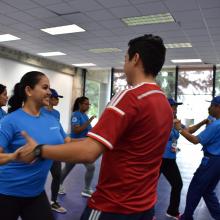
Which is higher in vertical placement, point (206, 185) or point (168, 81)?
point (168, 81)

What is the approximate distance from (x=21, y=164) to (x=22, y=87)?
0.53 m

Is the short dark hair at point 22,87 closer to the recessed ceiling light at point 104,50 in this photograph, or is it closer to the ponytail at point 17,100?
the ponytail at point 17,100

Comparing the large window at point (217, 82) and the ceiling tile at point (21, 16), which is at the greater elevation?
the ceiling tile at point (21, 16)

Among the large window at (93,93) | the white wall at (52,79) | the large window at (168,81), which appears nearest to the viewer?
the white wall at (52,79)

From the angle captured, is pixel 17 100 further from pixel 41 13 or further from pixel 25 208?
pixel 41 13

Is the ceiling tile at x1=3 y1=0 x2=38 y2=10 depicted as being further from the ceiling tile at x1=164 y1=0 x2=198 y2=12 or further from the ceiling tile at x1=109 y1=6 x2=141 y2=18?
the ceiling tile at x1=164 y1=0 x2=198 y2=12

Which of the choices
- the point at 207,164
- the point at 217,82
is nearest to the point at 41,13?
the point at 207,164

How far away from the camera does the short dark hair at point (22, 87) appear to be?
1956mm

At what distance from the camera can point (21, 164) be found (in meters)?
1.74

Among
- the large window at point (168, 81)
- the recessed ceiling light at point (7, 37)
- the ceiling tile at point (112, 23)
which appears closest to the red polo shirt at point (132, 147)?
the ceiling tile at point (112, 23)

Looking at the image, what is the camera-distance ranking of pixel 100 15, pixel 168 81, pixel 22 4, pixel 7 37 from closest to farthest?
pixel 22 4 → pixel 100 15 → pixel 7 37 → pixel 168 81

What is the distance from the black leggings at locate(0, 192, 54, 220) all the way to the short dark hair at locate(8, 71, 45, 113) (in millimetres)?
614

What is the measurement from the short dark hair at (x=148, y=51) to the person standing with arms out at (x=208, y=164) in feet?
5.47

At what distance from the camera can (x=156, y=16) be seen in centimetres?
579
